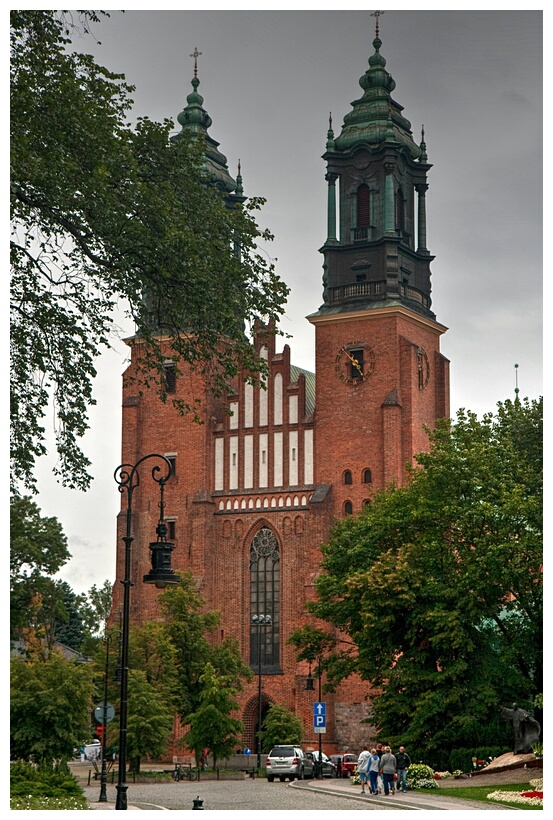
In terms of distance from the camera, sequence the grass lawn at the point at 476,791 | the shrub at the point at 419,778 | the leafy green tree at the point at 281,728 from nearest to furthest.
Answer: the grass lawn at the point at 476,791 < the shrub at the point at 419,778 < the leafy green tree at the point at 281,728

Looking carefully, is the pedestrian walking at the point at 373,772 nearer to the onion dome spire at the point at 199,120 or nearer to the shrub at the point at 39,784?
the shrub at the point at 39,784

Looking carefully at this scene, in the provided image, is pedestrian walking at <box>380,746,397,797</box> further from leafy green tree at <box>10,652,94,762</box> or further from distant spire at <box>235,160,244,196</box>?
distant spire at <box>235,160,244,196</box>

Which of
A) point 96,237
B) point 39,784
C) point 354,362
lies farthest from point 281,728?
point 96,237

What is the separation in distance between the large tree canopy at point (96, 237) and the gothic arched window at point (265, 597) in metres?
37.6

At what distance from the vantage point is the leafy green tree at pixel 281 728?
5219 centimetres

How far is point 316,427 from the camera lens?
192 feet

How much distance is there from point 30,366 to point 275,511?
39.8m

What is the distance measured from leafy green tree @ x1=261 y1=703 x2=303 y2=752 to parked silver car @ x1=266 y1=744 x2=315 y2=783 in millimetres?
9202

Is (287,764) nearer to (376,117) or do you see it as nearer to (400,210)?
(400,210)

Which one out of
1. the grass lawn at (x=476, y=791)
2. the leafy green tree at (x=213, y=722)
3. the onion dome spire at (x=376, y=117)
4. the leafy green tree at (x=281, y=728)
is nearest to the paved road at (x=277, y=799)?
the grass lawn at (x=476, y=791)

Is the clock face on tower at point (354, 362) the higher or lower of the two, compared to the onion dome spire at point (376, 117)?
lower

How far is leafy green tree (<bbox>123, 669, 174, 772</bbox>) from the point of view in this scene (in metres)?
42.6
